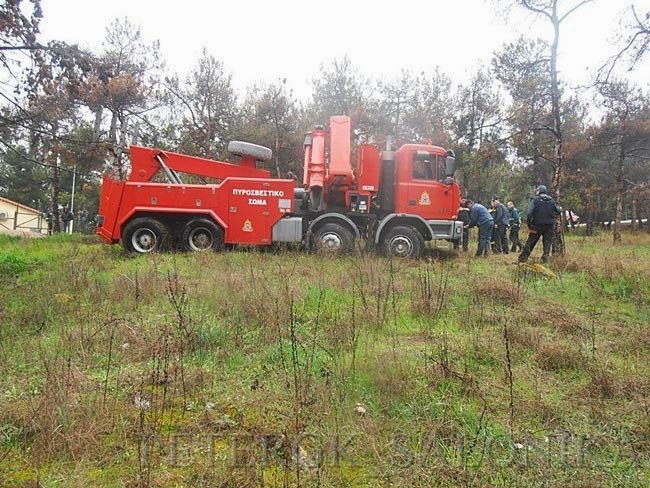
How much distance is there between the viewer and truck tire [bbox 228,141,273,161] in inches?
448

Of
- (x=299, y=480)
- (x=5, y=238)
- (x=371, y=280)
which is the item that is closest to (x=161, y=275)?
(x=371, y=280)

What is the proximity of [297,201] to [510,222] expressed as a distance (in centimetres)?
753

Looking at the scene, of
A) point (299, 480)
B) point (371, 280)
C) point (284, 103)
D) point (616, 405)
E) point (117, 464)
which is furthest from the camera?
point (284, 103)

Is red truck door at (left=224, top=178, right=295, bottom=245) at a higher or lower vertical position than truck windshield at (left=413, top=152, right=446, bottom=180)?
lower

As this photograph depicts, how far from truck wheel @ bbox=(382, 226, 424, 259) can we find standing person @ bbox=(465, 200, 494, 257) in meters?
2.07

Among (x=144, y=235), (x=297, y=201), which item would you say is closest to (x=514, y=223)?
(x=297, y=201)

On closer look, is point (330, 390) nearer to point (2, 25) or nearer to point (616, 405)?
point (616, 405)

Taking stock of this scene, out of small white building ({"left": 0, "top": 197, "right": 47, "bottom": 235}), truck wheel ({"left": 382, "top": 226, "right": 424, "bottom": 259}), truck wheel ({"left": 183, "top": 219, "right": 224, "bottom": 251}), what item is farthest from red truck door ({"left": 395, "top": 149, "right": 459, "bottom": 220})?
small white building ({"left": 0, "top": 197, "right": 47, "bottom": 235})

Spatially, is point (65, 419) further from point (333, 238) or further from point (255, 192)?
point (333, 238)

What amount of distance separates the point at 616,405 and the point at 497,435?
3.71 ft

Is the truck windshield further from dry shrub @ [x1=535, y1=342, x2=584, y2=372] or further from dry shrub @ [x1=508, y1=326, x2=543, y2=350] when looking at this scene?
dry shrub @ [x1=535, y1=342, x2=584, y2=372]

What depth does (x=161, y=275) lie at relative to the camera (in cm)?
732

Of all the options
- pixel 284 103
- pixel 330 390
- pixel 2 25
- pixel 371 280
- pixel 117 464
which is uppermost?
pixel 284 103

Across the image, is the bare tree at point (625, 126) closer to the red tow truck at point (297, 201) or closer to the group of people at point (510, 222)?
the group of people at point (510, 222)
